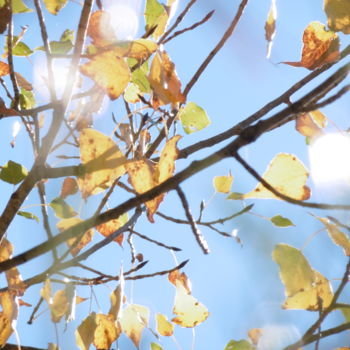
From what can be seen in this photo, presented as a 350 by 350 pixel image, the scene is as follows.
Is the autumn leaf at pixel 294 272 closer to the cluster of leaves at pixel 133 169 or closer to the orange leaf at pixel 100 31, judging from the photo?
the cluster of leaves at pixel 133 169

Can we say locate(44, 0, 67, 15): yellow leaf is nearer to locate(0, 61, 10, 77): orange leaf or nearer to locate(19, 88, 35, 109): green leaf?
locate(0, 61, 10, 77): orange leaf

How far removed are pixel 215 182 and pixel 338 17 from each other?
27 cm

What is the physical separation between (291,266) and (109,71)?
11.5 inches

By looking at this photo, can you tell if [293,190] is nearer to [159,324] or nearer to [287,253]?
[287,253]

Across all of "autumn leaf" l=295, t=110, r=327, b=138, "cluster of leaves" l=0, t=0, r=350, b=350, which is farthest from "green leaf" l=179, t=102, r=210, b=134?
"autumn leaf" l=295, t=110, r=327, b=138

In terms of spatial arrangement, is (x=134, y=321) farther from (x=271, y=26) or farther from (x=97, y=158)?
(x=271, y=26)

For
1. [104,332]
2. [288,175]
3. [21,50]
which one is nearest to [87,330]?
[104,332]

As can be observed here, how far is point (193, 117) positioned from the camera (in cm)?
87

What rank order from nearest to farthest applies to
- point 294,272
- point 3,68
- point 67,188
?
point 294,272 → point 3,68 → point 67,188

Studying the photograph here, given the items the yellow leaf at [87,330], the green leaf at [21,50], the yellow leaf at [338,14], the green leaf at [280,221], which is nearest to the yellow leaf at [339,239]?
the green leaf at [280,221]

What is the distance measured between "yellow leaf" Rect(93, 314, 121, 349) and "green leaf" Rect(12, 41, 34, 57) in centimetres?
43

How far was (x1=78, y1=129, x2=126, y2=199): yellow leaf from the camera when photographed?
1.72 ft

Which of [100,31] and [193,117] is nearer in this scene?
[100,31]

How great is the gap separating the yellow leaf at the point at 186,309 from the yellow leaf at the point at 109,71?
35cm
